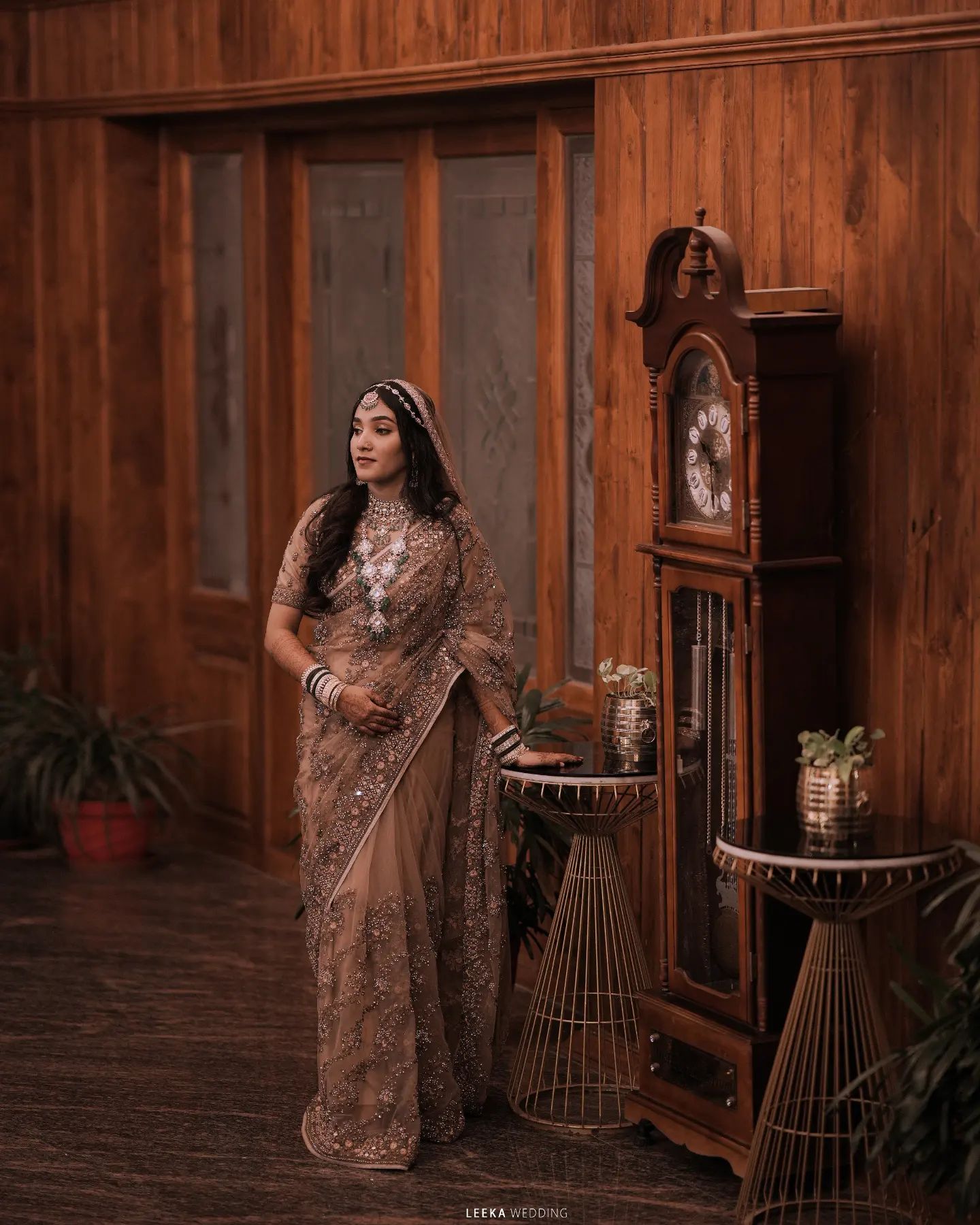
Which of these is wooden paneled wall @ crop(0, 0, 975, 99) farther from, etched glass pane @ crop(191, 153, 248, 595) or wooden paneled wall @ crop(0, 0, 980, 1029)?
etched glass pane @ crop(191, 153, 248, 595)

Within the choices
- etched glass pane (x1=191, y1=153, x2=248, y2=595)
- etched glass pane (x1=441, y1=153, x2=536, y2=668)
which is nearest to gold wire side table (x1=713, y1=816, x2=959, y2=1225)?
etched glass pane (x1=441, y1=153, x2=536, y2=668)

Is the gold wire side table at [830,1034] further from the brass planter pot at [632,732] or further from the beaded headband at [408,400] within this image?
the beaded headband at [408,400]

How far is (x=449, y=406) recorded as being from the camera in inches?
239

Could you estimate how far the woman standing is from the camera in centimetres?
436

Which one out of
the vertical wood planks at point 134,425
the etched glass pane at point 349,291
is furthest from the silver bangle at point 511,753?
the vertical wood planks at point 134,425

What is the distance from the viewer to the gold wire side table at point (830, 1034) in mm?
3811

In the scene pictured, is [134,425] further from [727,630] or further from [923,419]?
[923,419]

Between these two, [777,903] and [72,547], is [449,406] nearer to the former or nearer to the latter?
[72,547]

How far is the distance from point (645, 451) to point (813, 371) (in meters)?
0.88

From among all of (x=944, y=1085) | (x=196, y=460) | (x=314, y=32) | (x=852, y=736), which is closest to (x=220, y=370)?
(x=196, y=460)

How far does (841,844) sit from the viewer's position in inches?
150

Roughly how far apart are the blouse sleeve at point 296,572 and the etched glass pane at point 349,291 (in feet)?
5.37

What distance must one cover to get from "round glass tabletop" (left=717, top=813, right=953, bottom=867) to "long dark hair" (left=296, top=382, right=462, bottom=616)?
3.28 feet

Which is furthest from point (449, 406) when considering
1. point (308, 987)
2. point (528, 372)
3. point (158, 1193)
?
point (158, 1193)
